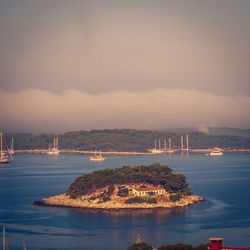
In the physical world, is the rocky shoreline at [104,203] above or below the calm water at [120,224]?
above

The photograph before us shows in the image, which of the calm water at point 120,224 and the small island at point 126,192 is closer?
the calm water at point 120,224

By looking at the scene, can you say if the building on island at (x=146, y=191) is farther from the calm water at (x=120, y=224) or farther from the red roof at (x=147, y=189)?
the calm water at (x=120, y=224)

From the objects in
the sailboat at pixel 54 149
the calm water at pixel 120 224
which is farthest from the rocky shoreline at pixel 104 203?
the sailboat at pixel 54 149

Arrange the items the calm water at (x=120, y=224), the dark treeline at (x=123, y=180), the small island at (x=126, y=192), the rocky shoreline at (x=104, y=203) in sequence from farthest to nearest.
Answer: the dark treeline at (x=123, y=180) → the small island at (x=126, y=192) → the rocky shoreline at (x=104, y=203) → the calm water at (x=120, y=224)

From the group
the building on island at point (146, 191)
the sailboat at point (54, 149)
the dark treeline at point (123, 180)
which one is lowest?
the building on island at point (146, 191)

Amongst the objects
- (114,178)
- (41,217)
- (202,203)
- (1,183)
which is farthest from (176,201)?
(1,183)

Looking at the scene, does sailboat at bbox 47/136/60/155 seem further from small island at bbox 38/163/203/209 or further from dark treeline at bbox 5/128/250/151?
small island at bbox 38/163/203/209

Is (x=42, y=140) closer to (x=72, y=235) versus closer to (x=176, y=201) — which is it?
(x=176, y=201)

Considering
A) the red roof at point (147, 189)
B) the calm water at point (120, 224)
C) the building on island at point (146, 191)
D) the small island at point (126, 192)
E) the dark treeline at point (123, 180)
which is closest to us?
the calm water at point (120, 224)

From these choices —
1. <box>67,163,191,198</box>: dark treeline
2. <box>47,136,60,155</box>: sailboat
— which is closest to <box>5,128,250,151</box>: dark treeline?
<box>47,136,60,155</box>: sailboat
